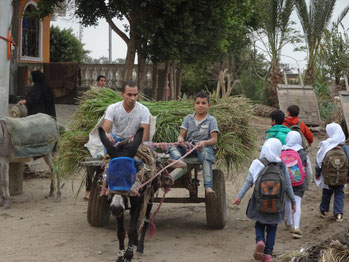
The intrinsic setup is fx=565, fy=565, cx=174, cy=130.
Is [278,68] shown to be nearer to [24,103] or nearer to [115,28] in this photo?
[115,28]

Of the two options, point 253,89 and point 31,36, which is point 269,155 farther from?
point 253,89

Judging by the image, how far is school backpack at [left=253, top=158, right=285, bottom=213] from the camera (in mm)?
5707

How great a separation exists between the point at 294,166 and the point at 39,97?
5028 mm

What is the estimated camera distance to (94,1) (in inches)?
531

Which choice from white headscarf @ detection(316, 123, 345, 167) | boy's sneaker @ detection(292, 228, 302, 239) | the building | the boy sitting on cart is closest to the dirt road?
boy's sneaker @ detection(292, 228, 302, 239)

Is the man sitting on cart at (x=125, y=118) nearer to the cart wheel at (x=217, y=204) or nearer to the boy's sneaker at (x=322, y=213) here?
the cart wheel at (x=217, y=204)

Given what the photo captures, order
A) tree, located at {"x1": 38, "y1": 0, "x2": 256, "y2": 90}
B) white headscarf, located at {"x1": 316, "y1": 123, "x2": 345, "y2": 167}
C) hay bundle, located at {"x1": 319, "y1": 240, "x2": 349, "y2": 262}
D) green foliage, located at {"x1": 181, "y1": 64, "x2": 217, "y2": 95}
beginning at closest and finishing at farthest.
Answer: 1. hay bundle, located at {"x1": 319, "y1": 240, "x2": 349, "y2": 262}
2. white headscarf, located at {"x1": 316, "y1": 123, "x2": 345, "y2": 167}
3. tree, located at {"x1": 38, "y1": 0, "x2": 256, "y2": 90}
4. green foliage, located at {"x1": 181, "y1": 64, "x2": 217, "y2": 95}

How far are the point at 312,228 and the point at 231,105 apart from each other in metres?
1.96

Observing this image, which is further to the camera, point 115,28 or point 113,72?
point 113,72

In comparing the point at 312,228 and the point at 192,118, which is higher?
the point at 192,118

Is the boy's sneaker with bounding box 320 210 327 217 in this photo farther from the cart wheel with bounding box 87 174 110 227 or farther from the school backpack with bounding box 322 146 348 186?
the cart wheel with bounding box 87 174 110 227

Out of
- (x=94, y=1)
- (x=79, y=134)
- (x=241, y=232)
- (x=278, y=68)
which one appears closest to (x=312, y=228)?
(x=241, y=232)

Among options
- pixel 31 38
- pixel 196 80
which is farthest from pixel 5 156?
pixel 196 80

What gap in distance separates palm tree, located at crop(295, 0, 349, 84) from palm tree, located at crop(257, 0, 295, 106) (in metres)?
0.61
